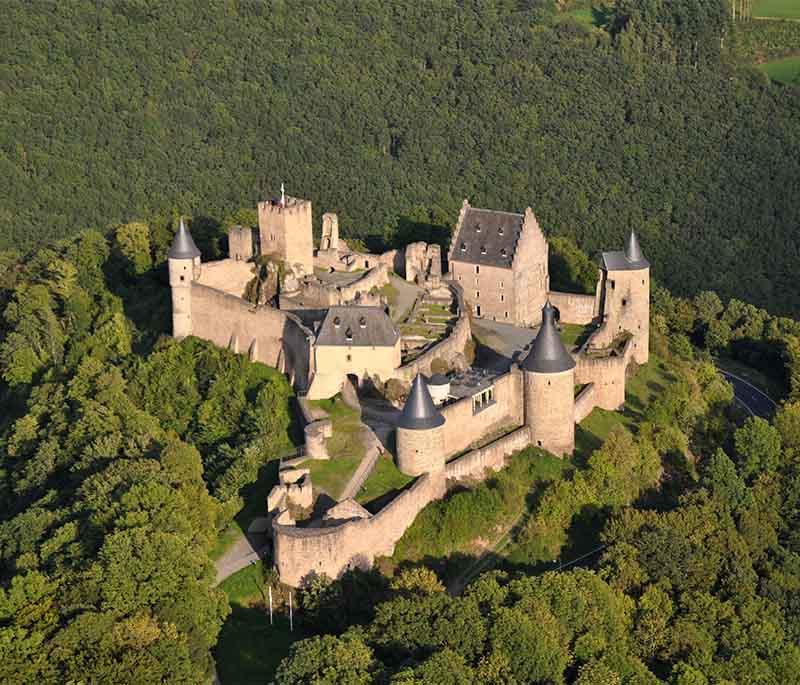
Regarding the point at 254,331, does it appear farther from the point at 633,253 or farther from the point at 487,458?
the point at 633,253

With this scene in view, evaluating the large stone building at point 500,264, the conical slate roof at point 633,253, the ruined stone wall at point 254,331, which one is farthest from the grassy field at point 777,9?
the ruined stone wall at point 254,331

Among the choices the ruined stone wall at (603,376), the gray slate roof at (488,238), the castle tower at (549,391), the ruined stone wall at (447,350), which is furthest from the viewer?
the gray slate roof at (488,238)

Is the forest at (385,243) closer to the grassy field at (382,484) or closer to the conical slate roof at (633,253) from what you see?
the grassy field at (382,484)

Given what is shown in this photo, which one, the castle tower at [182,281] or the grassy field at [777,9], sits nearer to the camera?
the castle tower at [182,281]

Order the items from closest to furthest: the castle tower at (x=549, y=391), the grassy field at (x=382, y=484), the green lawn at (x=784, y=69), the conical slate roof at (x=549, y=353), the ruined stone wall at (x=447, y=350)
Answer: the grassy field at (x=382, y=484) < the conical slate roof at (x=549, y=353) < the castle tower at (x=549, y=391) < the ruined stone wall at (x=447, y=350) < the green lawn at (x=784, y=69)

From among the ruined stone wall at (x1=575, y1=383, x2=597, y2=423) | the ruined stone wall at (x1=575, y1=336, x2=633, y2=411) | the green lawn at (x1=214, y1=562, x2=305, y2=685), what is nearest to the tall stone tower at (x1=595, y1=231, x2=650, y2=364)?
the ruined stone wall at (x1=575, y1=336, x2=633, y2=411)

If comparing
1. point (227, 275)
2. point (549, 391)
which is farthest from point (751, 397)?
point (227, 275)

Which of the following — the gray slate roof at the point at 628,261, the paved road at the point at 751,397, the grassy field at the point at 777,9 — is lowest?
the paved road at the point at 751,397
